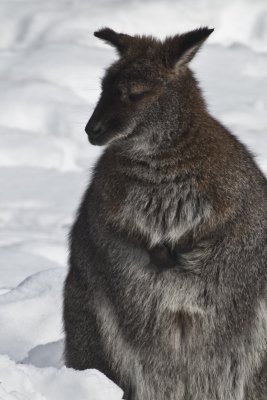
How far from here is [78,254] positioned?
5.27 m

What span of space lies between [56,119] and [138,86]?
4.48 metres

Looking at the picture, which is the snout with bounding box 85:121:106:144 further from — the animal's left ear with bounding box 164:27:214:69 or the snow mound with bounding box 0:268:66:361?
the snow mound with bounding box 0:268:66:361

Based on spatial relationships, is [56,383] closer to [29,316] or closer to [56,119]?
[29,316]

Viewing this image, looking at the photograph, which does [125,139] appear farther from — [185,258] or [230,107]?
[230,107]

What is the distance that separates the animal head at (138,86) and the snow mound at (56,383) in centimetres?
95

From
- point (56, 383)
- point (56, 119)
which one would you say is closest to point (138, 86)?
point (56, 383)

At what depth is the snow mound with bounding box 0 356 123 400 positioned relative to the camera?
14.6ft

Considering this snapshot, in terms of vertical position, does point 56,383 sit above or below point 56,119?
below

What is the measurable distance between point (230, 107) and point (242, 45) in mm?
1288

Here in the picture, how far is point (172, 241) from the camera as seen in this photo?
5059 mm

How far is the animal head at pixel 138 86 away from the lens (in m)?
4.96

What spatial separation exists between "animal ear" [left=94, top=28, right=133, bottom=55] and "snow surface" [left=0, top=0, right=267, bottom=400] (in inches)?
54.8

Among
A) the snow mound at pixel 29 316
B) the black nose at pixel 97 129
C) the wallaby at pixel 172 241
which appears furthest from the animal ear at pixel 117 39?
Result: the snow mound at pixel 29 316

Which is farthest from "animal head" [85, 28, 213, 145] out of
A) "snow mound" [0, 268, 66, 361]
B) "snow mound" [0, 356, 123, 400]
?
"snow mound" [0, 268, 66, 361]
